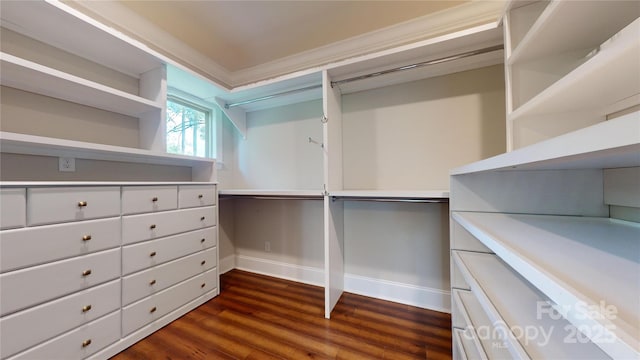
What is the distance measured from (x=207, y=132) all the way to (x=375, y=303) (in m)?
2.55

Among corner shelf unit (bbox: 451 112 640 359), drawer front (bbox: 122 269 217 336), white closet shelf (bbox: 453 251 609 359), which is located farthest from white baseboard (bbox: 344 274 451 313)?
drawer front (bbox: 122 269 217 336)

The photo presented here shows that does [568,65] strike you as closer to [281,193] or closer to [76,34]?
[281,193]

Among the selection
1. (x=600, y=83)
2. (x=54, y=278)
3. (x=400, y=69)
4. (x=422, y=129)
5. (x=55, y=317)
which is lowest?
(x=55, y=317)

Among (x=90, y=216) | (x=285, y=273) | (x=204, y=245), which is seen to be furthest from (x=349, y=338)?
(x=90, y=216)

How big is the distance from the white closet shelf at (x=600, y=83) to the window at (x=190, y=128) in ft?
9.03

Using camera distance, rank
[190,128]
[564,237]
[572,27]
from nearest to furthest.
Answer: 1. [564,237]
2. [572,27]
3. [190,128]

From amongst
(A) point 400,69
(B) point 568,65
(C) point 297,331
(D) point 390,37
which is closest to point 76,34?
(A) point 400,69

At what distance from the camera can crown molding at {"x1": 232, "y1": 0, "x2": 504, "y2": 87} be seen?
1756 mm

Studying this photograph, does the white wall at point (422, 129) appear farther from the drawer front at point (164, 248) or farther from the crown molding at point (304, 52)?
the drawer front at point (164, 248)

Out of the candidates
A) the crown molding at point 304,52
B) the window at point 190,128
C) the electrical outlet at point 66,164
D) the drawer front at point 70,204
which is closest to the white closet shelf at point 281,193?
the window at point 190,128

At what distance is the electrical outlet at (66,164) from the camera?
148 centimetres

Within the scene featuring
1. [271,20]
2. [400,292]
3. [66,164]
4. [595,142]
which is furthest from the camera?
[400,292]

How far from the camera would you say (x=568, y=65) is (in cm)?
110

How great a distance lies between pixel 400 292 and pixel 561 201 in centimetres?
137
